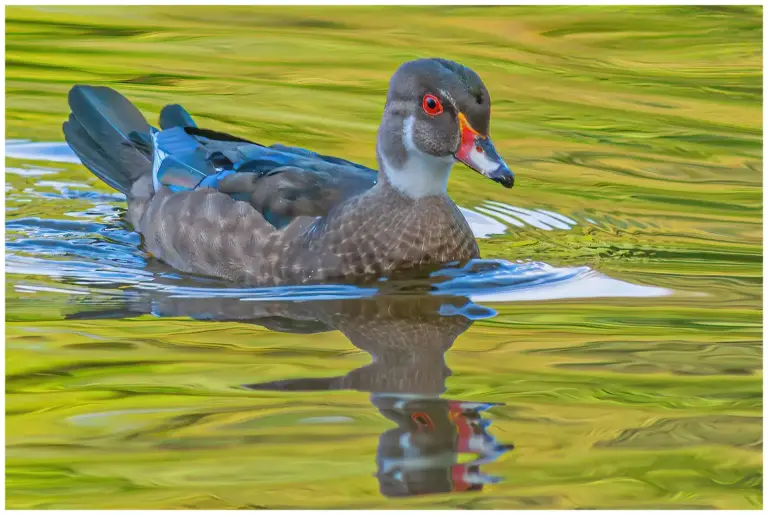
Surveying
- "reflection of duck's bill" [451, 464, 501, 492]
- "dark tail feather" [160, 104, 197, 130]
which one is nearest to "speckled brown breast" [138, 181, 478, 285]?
"dark tail feather" [160, 104, 197, 130]

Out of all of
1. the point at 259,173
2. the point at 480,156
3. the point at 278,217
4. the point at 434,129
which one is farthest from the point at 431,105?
the point at 259,173

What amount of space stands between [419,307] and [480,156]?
96 cm

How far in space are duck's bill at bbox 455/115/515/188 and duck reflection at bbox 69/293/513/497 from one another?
742 millimetres

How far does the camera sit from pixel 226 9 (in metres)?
14.9

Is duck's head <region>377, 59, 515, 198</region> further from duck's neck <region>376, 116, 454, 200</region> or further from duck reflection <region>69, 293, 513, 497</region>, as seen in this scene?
duck reflection <region>69, 293, 513, 497</region>

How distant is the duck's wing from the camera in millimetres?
9336

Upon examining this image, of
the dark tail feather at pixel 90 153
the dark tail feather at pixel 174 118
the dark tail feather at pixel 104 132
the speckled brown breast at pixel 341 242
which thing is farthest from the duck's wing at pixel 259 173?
the dark tail feather at pixel 90 153

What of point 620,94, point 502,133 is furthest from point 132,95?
point 620,94

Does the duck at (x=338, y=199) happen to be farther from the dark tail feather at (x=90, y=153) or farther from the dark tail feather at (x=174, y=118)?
the dark tail feather at (x=90, y=153)

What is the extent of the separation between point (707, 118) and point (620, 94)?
0.87 m

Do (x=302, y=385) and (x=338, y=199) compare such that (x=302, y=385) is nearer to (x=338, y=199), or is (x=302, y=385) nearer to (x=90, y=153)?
(x=338, y=199)

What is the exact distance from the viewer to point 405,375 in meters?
7.09

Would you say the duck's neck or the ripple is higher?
the duck's neck

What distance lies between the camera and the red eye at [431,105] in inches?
344
